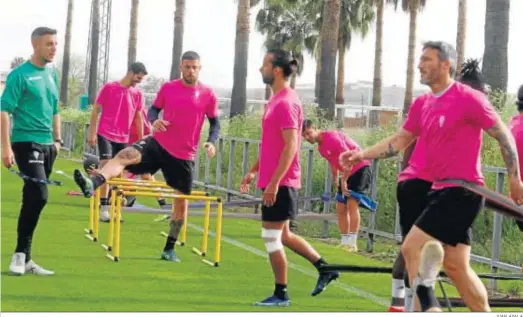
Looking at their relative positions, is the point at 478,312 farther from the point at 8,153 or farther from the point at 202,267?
the point at 202,267

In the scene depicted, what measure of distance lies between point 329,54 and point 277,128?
2052 cm

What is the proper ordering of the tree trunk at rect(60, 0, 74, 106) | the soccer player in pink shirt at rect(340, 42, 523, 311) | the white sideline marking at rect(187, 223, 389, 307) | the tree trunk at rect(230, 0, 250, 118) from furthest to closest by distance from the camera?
the tree trunk at rect(60, 0, 74, 106)
the tree trunk at rect(230, 0, 250, 118)
the white sideline marking at rect(187, 223, 389, 307)
the soccer player in pink shirt at rect(340, 42, 523, 311)

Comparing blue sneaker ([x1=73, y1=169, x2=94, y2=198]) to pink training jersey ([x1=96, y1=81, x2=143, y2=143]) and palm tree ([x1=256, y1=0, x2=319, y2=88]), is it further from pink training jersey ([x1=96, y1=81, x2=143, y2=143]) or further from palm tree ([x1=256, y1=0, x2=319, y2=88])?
palm tree ([x1=256, y1=0, x2=319, y2=88])

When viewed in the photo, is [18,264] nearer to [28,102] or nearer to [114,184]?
[28,102]

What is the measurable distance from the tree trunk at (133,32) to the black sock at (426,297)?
4031 cm

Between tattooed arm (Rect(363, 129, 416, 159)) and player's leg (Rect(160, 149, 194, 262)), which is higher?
tattooed arm (Rect(363, 129, 416, 159))

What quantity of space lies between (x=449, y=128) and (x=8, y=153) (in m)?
4.12

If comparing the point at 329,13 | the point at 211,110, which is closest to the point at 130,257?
the point at 211,110

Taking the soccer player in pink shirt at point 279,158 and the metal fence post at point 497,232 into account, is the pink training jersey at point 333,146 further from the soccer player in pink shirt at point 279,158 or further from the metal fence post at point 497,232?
the soccer player in pink shirt at point 279,158

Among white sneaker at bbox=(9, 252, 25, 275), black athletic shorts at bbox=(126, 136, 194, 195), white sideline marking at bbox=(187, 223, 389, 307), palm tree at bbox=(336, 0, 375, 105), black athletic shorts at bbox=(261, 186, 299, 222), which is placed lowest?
white sideline marking at bbox=(187, 223, 389, 307)

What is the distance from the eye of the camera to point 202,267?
13117mm

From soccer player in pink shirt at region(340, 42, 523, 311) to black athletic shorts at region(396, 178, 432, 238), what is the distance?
452 millimetres

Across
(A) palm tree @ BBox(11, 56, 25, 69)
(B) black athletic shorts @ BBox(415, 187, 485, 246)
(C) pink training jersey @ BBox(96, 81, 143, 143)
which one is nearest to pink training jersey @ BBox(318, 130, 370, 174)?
(C) pink training jersey @ BBox(96, 81, 143, 143)

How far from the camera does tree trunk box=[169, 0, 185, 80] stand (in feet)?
132
